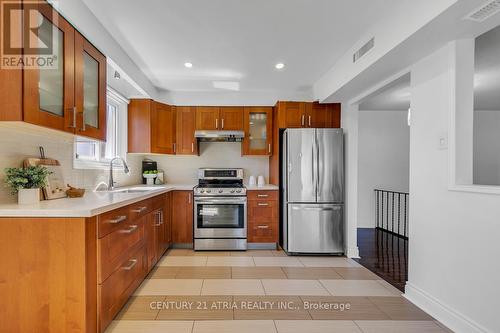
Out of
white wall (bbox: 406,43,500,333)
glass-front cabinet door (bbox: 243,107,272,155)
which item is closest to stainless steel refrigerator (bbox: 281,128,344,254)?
glass-front cabinet door (bbox: 243,107,272,155)

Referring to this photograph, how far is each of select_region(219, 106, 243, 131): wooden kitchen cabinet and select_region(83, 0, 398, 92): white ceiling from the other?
0.68 meters

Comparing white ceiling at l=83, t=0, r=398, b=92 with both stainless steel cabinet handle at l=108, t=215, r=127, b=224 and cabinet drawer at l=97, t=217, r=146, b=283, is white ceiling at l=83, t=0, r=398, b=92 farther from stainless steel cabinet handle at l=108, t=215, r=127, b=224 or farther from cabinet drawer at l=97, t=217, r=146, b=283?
cabinet drawer at l=97, t=217, r=146, b=283

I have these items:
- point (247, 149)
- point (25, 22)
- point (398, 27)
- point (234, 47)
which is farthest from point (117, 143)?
point (398, 27)

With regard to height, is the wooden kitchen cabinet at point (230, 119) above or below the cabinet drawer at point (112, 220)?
above

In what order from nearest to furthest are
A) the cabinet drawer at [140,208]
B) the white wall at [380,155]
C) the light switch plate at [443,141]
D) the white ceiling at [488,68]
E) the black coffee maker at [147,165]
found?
the light switch plate at [443,141], the cabinet drawer at [140,208], the white ceiling at [488,68], the black coffee maker at [147,165], the white wall at [380,155]

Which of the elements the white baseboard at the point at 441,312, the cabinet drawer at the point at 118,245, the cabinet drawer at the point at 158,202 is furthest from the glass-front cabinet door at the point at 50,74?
the white baseboard at the point at 441,312

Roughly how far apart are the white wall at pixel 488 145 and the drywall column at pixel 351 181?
14.5 feet

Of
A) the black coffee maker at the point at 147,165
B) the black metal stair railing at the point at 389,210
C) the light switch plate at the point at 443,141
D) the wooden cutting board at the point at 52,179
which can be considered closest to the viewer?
the wooden cutting board at the point at 52,179

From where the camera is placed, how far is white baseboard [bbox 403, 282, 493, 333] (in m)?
1.96

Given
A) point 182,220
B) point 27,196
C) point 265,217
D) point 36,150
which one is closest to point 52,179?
point 36,150

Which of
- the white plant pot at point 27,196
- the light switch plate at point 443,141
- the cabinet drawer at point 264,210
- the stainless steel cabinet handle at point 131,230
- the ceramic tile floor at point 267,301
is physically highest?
the light switch plate at point 443,141

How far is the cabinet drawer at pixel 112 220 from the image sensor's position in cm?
183

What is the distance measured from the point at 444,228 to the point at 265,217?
237 centimetres

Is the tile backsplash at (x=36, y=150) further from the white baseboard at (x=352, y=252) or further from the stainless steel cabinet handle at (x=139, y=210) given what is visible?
the white baseboard at (x=352, y=252)
